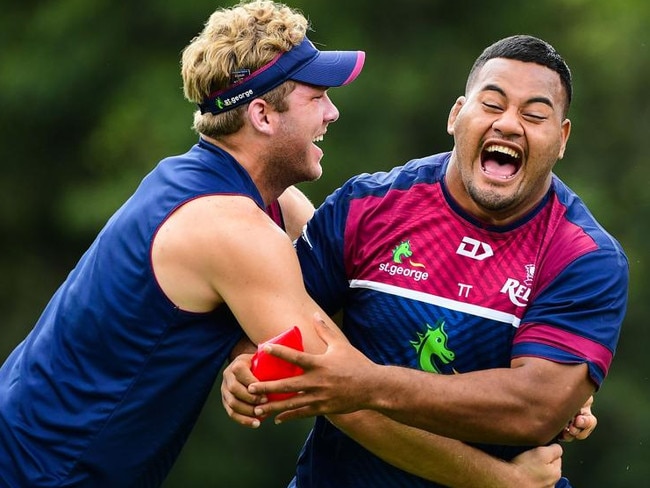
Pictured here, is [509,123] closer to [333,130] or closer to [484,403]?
[484,403]

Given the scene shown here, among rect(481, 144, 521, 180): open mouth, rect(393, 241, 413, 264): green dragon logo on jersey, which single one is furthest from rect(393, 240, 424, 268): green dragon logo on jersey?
rect(481, 144, 521, 180): open mouth

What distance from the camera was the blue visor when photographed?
5.50m

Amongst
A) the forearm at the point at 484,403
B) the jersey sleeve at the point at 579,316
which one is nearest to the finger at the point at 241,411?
the forearm at the point at 484,403

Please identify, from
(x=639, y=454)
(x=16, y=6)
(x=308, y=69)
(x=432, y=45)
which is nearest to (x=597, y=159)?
(x=432, y=45)

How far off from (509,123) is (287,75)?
34.2 inches

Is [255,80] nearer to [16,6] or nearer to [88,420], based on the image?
[88,420]

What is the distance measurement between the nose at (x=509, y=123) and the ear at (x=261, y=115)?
845mm

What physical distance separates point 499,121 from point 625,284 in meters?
0.76

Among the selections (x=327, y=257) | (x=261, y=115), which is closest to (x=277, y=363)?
(x=327, y=257)

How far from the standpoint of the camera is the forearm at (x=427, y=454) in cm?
527

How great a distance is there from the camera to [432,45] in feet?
49.1

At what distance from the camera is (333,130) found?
13.7 meters

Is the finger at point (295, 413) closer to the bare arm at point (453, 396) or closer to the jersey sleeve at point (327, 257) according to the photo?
the bare arm at point (453, 396)

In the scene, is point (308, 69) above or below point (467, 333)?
above
